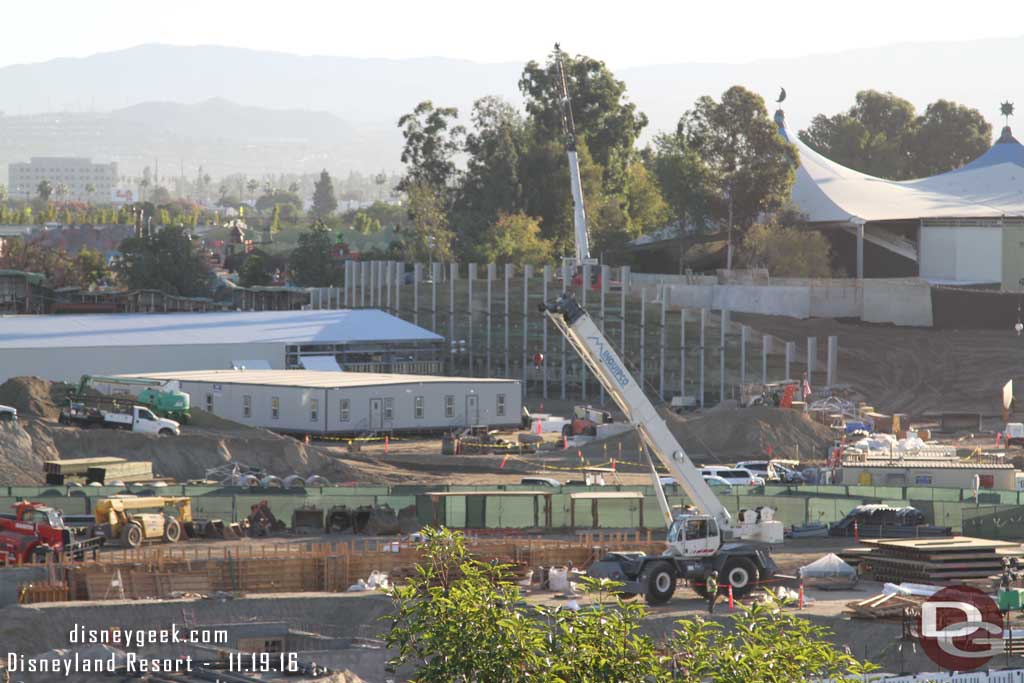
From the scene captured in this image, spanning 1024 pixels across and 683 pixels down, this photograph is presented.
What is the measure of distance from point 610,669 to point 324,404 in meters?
56.4

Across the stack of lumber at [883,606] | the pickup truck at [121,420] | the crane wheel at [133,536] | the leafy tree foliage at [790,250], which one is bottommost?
the crane wheel at [133,536]

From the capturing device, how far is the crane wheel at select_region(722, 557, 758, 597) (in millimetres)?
40844

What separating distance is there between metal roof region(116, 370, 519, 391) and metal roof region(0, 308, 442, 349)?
6.50m

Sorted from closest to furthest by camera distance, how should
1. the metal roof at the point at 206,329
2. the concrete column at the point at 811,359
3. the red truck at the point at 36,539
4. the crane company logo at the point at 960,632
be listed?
the crane company logo at the point at 960,632 → the red truck at the point at 36,539 → the metal roof at the point at 206,329 → the concrete column at the point at 811,359

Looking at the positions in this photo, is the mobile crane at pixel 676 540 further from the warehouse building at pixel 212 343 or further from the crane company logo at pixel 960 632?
the warehouse building at pixel 212 343

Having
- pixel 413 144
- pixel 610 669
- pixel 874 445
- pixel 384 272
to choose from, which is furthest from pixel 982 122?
pixel 610 669

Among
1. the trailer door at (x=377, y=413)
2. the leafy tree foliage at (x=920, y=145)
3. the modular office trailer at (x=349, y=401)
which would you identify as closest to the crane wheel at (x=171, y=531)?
the modular office trailer at (x=349, y=401)

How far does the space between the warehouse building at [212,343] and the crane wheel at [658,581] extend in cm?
5166

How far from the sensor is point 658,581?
134ft

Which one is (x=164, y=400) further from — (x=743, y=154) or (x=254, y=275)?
(x=254, y=275)

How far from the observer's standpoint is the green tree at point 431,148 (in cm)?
14850

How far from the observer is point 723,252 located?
420ft

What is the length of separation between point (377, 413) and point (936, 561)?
4003 centimetres

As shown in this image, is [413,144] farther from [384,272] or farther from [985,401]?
[985,401]
